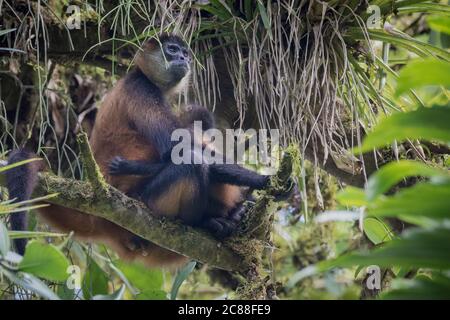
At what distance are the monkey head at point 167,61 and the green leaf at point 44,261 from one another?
3.22 metres

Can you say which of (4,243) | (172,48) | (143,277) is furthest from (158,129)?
(4,243)

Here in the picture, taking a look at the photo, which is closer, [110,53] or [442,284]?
[442,284]

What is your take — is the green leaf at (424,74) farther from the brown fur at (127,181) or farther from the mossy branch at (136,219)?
the brown fur at (127,181)

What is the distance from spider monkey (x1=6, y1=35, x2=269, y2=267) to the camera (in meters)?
4.83

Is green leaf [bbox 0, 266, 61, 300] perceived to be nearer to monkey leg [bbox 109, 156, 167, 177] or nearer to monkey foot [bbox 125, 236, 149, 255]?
monkey leg [bbox 109, 156, 167, 177]

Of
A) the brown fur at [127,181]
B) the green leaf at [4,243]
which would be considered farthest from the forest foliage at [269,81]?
the green leaf at [4,243]

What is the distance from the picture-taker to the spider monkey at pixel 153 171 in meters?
4.83

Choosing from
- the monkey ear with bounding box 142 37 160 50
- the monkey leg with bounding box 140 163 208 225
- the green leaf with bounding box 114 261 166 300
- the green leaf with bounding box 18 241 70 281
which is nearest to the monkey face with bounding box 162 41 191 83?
the monkey ear with bounding box 142 37 160 50

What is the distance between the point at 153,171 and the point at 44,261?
2.53 m

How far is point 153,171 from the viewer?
4949 millimetres

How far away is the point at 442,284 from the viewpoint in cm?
171
